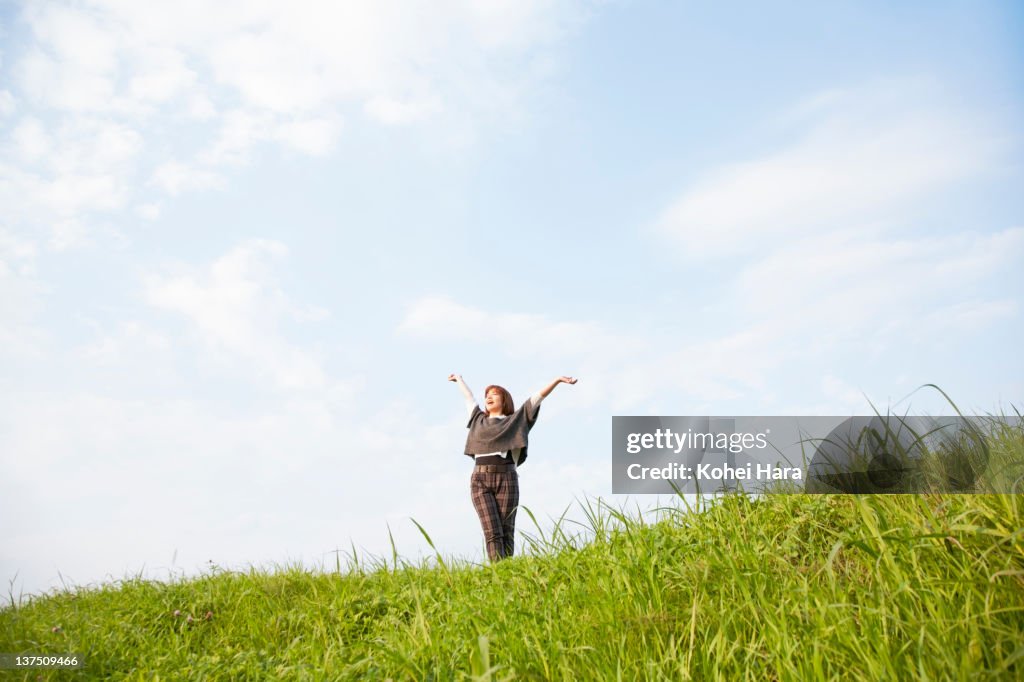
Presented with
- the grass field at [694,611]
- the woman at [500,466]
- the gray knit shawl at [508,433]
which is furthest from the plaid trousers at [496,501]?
the grass field at [694,611]

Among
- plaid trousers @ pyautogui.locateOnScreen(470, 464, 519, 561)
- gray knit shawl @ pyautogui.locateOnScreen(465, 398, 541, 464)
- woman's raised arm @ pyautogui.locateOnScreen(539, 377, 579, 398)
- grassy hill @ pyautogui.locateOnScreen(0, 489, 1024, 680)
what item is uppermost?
woman's raised arm @ pyautogui.locateOnScreen(539, 377, 579, 398)

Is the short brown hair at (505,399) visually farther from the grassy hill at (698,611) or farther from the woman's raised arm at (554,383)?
the grassy hill at (698,611)

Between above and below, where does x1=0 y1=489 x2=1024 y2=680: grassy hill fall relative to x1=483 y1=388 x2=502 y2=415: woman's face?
below

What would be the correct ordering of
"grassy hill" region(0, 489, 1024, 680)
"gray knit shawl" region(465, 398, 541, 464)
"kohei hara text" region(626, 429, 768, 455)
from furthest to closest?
"gray knit shawl" region(465, 398, 541, 464)
"kohei hara text" region(626, 429, 768, 455)
"grassy hill" region(0, 489, 1024, 680)

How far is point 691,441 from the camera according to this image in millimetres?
7758

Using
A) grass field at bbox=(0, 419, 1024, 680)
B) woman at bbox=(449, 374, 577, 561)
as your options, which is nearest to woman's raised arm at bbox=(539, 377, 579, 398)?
woman at bbox=(449, 374, 577, 561)

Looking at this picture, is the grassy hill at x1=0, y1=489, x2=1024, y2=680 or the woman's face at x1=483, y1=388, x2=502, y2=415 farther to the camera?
the woman's face at x1=483, y1=388, x2=502, y2=415

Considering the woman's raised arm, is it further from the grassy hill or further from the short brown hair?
the grassy hill

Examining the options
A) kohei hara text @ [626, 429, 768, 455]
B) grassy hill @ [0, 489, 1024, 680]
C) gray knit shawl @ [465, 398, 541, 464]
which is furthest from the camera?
gray knit shawl @ [465, 398, 541, 464]

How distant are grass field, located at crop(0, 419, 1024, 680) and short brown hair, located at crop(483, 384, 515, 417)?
3237 millimetres

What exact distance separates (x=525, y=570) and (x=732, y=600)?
1.94m

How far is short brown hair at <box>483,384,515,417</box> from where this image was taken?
10.5 m

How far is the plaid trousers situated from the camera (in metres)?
9.82

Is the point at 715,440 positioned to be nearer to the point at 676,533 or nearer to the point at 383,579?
the point at 676,533
